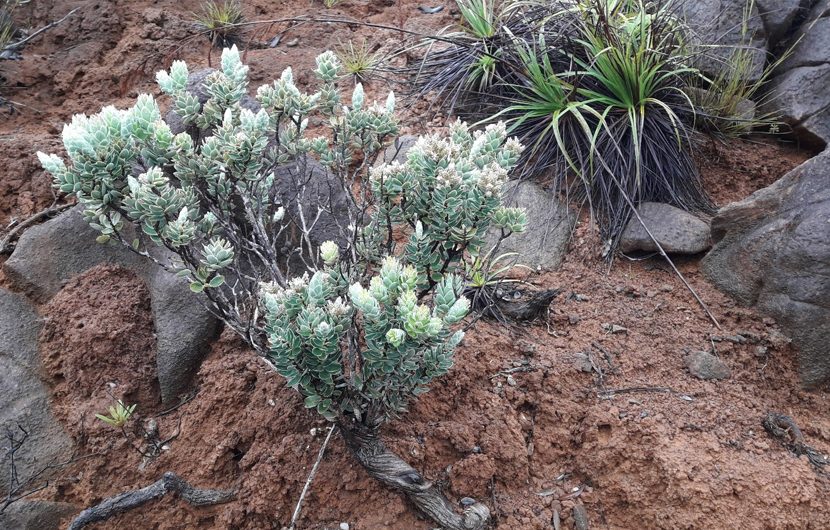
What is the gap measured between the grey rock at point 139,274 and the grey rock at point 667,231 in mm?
2380

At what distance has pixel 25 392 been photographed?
2617mm

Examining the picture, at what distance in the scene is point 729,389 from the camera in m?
2.69

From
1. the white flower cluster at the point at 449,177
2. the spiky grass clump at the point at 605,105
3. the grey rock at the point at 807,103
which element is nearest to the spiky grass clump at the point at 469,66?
the spiky grass clump at the point at 605,105

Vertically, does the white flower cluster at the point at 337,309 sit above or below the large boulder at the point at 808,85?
above

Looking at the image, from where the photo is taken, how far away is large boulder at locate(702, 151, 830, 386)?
2699 millimetres

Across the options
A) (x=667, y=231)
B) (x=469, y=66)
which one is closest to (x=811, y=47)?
(x=667, y=231)

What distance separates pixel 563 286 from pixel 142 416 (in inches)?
89.0

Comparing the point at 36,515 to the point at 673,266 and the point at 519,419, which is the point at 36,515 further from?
the point at 673,266

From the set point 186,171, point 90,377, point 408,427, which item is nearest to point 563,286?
point 408,427

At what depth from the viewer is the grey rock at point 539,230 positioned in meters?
3.52

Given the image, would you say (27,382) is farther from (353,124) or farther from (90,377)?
(353,124)

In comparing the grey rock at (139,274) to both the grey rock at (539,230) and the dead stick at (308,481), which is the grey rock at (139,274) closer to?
the dead stick at (308,481)

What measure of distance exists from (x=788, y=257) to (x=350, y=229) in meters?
2.10

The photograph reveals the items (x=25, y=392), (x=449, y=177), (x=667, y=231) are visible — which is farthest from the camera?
(x=667, y=231)
